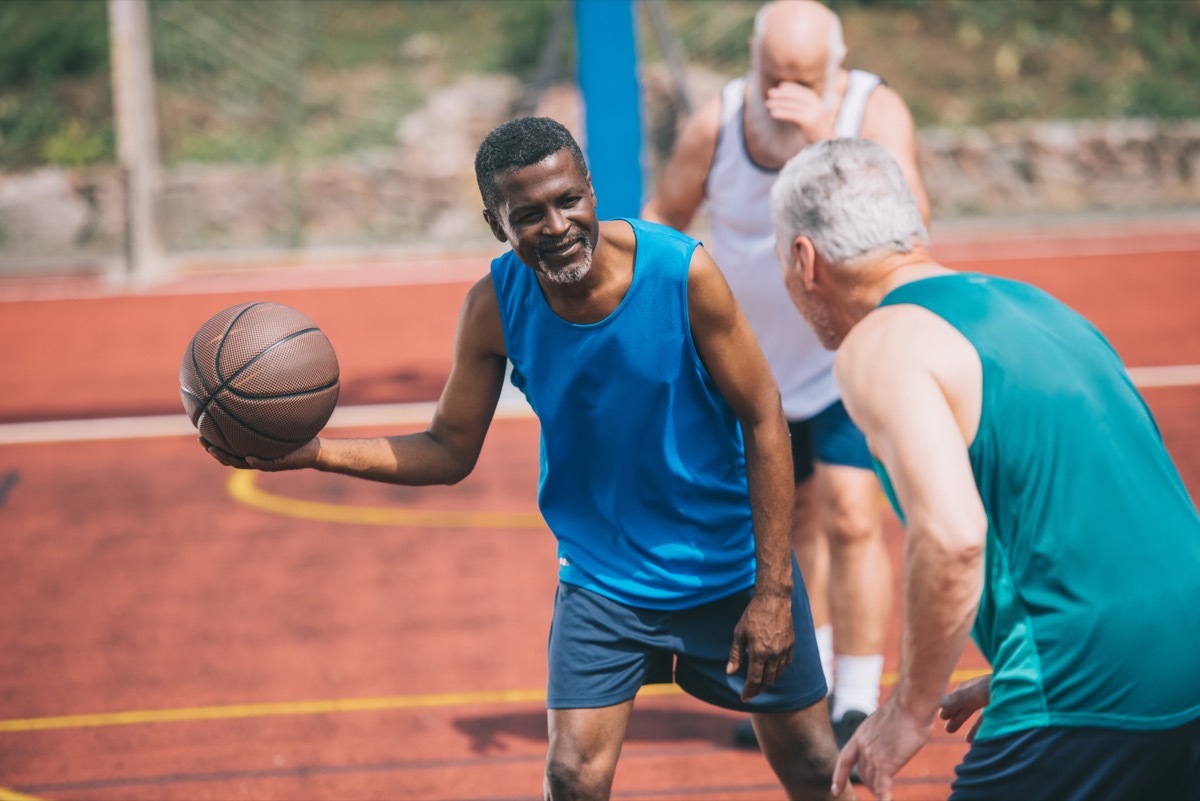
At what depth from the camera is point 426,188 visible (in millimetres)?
17969

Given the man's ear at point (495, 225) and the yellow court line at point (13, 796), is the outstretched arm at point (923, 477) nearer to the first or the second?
the man's ear at point (495, 225)

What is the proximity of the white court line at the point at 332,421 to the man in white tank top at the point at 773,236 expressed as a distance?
15.4ft

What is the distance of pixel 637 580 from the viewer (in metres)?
3.10

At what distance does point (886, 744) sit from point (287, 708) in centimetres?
315

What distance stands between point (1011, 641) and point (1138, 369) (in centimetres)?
809

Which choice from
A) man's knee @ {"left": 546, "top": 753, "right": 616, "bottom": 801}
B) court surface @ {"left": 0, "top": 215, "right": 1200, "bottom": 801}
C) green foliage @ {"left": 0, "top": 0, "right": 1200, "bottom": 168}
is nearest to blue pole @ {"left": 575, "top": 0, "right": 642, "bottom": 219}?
court surface @ {"left": 0, "top": 215, "right": 1200, "bottom": 801}

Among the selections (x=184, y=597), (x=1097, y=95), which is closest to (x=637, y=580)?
(x=184, y=597)

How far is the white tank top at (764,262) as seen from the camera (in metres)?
4.33

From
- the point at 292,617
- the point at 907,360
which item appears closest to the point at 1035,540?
the point at 907,360

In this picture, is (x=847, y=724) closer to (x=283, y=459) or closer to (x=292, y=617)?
(x=283, y=459)

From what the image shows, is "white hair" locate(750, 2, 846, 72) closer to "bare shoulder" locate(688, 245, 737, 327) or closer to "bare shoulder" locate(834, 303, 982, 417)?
"bare shoulder" locate(688, 245, 737, 327)

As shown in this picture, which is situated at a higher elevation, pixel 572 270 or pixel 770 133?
pixel 770 133

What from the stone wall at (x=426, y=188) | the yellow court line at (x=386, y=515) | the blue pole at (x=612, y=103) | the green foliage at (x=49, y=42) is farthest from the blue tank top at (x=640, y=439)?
the green foliage at (x=49, y=42)

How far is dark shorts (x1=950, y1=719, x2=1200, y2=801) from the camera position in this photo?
7.45 feet
